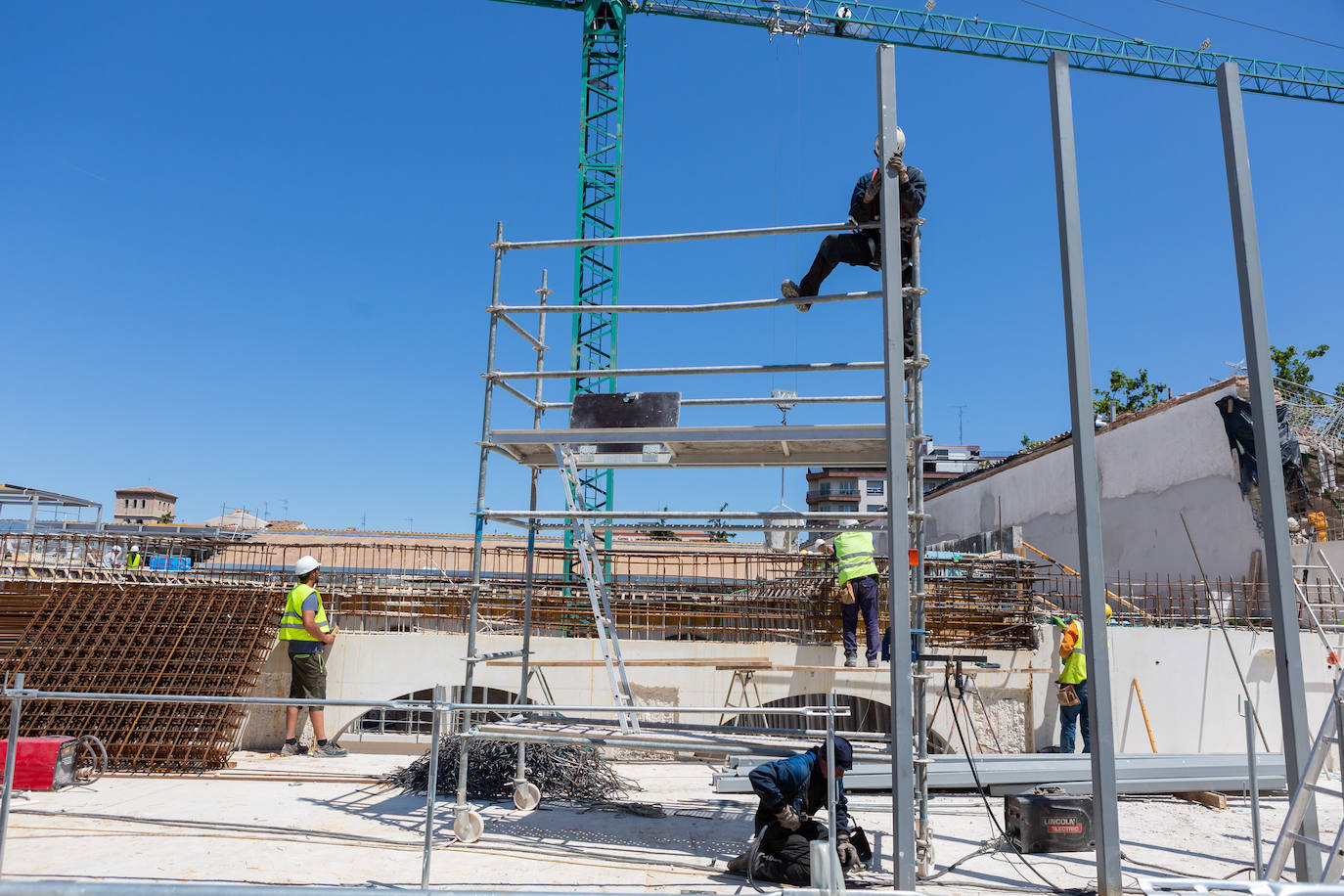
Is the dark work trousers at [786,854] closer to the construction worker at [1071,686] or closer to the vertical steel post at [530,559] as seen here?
the vertical steel post at [530,559]

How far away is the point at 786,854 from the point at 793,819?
213mm

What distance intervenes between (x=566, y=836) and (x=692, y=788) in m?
2.47

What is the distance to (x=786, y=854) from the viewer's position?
18.4ft

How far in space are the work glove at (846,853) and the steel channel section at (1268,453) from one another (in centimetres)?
241

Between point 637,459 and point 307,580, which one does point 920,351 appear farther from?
point 307,580

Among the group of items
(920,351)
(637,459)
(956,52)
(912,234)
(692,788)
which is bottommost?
(692,788)

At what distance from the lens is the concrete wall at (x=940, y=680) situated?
36.7 ft

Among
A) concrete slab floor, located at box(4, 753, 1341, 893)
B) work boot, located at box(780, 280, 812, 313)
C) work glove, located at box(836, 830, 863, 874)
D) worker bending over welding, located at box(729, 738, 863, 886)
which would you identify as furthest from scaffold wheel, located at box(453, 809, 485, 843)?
work boot, located at box(780, 280, 812, 313)

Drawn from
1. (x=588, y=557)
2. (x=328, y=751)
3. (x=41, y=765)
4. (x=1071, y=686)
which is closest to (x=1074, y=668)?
(x=1071, y=686)

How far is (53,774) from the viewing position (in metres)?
7.55

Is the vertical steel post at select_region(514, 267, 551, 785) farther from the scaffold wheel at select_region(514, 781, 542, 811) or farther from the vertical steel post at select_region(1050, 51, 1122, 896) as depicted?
the vertical steel post at select_region(1050, 51, 1122, 896)

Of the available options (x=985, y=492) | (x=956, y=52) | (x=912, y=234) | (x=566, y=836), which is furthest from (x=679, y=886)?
(x=956, y=52)

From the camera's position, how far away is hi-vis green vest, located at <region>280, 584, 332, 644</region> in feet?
31.7

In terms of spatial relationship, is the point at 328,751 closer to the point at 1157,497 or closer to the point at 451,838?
the point at 451,838
